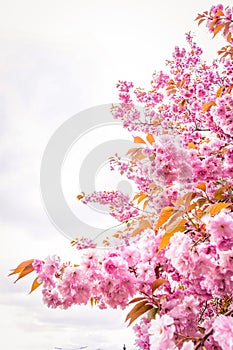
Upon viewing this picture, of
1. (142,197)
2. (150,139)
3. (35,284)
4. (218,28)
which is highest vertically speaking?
(218,28)

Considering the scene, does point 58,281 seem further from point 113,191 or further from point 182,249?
point 113,191

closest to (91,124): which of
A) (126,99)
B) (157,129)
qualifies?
(157,129)

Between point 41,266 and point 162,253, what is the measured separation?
29.5 inches

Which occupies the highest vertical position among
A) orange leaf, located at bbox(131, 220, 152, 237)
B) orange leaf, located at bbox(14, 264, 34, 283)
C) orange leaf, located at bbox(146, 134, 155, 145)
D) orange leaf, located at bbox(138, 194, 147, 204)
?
orange leaf, located at bbox(146, 134, 155, 145)

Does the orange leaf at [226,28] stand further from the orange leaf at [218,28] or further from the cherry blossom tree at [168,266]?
the cherry blossom tree at [168,266]

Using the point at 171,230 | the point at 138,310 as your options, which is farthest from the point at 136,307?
the point at 171,230

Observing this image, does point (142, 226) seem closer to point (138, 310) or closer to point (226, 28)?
point (138, 310)

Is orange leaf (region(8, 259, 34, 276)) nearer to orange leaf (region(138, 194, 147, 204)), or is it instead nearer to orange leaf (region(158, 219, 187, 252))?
orange leaf (region(158, 219, 187, 252))

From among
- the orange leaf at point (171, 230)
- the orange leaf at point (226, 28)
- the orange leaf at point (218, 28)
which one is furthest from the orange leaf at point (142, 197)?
the orange leaf at point (226, 28)

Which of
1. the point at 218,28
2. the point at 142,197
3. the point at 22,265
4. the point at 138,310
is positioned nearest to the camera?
the point at 138,310

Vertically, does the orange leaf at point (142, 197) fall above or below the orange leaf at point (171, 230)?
above

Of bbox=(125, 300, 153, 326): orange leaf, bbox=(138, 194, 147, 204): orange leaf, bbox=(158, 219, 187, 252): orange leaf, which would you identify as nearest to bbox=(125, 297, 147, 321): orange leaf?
bbox=(125, 300, 153, 326): orange leaf

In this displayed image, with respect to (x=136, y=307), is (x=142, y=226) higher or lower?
higher

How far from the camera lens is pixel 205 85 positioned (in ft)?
22.5
